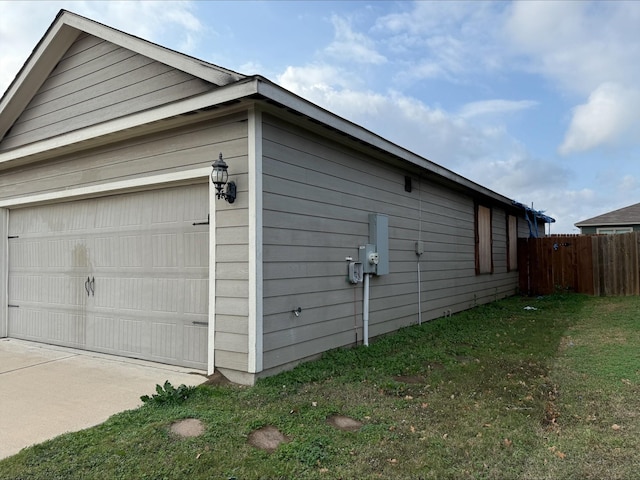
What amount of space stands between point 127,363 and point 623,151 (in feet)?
71.5

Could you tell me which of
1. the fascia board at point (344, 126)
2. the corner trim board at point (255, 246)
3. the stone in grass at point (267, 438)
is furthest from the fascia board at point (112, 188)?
the stone in grass at point (267, 438)

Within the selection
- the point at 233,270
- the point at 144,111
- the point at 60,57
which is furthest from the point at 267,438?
the point at 60,57

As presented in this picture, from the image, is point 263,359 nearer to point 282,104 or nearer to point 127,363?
point 127,363

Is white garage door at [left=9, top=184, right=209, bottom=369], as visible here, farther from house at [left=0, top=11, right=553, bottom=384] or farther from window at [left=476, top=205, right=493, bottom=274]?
window at [left=476, top=205, right=493, bottom=274]

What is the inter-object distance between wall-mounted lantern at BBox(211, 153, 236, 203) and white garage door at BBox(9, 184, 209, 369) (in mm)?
482

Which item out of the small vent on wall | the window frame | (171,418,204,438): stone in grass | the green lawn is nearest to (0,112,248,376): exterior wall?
the green lawn

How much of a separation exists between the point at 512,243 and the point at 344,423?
11052 millimetres

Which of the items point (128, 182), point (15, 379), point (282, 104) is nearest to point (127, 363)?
point (15, 379)

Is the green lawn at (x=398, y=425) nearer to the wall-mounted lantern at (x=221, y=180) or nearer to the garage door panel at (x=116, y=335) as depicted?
the garage door panel at (x=116, y=335)

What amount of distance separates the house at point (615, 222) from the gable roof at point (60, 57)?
2205 cm

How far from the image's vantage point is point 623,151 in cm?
1922

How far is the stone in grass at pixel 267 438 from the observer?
291cm

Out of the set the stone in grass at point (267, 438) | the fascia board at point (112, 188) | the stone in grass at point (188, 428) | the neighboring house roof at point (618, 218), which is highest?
the neighboring house roof at point (618, 218)

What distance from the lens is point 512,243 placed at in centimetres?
1283
